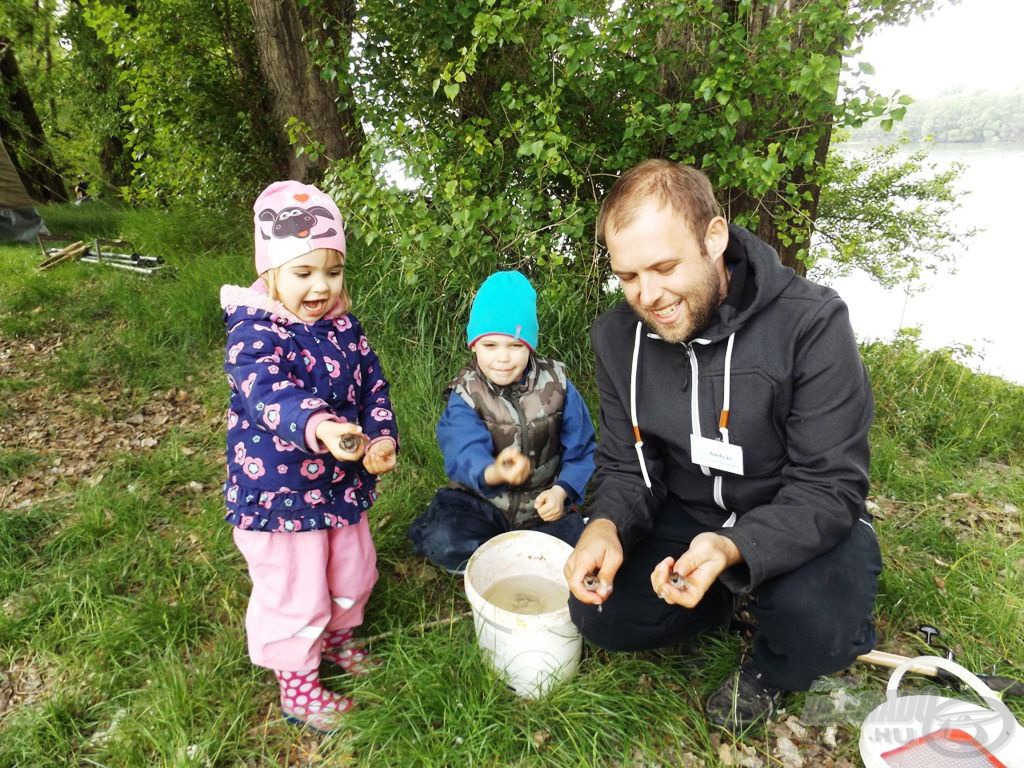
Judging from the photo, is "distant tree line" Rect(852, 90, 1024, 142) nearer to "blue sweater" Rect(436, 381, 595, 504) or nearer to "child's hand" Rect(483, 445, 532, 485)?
"blue sweater" Rect(436, 381, 595, 504)

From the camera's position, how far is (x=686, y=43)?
3.17 meters

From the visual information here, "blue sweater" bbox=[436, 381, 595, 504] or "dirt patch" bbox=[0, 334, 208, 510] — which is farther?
"dirt patch" bbox=[0, 334, 208, 510]

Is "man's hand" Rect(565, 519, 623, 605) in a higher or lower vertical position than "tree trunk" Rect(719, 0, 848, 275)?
lower

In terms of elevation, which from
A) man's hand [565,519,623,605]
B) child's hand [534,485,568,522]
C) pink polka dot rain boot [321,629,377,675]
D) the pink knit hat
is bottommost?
pink polka dot rain boot [321,629,377,675]

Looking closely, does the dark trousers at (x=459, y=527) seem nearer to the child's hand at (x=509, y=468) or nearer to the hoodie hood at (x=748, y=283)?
the child's hand at (x=509, y=468)

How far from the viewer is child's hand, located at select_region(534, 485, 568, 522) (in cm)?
235

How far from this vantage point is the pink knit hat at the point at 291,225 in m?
1.84

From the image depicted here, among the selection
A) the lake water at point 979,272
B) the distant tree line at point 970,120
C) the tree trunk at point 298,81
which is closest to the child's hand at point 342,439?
the tree trunk at point 298,81

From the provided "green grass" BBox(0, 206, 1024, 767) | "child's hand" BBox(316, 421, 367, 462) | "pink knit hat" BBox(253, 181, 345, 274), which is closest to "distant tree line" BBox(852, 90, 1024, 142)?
"green grass" BBox(0, 206, 1024, 767)

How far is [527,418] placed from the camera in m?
2.49

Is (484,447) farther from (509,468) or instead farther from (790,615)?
(790,615)

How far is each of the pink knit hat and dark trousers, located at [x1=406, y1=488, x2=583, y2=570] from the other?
1143 millimetres

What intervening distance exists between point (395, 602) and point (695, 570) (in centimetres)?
125

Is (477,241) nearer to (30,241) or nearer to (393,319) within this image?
(393,319)
